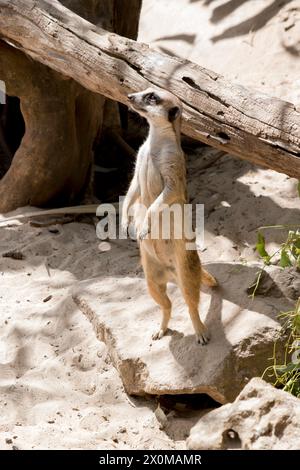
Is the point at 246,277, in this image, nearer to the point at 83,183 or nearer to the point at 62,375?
the point at 62,375

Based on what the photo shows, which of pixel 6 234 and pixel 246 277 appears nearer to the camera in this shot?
pixel 246 277

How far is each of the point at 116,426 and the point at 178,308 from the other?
32.8 inches

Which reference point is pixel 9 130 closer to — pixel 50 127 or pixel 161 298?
pixel 50 127

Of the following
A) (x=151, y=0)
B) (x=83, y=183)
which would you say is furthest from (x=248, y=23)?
(x=83, y=183)

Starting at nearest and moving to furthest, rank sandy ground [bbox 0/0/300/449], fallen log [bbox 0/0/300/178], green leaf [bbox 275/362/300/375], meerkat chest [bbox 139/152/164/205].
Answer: green leaf [bbox 275/362/300/375], sandy ground [bbox 0/0/300/449], fallen log [bbox 0/0/300/178], meerkat chest [bbox 139/152/164/205]

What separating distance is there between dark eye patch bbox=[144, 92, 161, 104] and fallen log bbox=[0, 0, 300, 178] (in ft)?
0.99

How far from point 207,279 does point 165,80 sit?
1.09 meters

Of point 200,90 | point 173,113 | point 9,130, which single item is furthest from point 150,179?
point 9,130

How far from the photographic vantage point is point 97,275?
454 centimetres

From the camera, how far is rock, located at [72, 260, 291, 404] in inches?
128

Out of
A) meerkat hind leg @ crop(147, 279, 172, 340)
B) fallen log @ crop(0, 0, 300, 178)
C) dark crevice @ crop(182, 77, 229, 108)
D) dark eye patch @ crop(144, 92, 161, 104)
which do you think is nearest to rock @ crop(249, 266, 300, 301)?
meerkat hind leg @ crop(147, 279, 172, 340)

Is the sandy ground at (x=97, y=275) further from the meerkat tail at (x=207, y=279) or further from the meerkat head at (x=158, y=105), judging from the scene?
the meerkat head at (x=158, y=105)

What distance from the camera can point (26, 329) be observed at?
394 centimetres

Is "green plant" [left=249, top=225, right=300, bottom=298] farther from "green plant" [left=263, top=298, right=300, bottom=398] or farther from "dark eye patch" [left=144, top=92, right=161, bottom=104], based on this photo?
"dark eye patch" [left=144, top=92, right=161, bottom=104]
